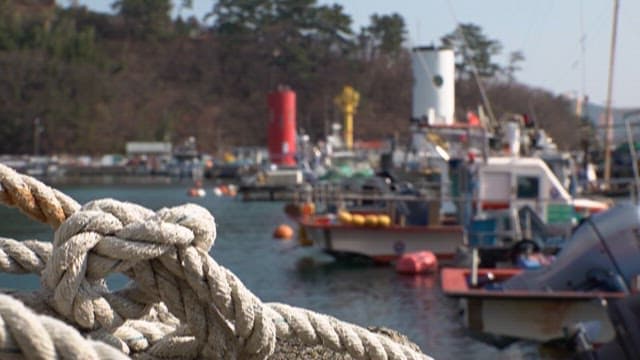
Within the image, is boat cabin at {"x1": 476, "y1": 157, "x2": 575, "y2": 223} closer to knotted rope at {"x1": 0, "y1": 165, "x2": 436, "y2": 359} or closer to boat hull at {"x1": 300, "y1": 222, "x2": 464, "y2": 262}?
boat hull at {"x1": 300, "y1": 222, "x2": 464, "y2": 262}

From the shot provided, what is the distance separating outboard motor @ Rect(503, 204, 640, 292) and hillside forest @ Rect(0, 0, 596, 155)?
67.5 metres

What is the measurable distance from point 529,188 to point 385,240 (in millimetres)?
3712

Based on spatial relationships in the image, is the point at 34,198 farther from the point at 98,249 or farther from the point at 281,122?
the point at 281,122

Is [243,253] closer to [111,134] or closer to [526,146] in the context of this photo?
[526,146]

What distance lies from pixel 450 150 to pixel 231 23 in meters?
89.1

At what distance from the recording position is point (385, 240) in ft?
77.4

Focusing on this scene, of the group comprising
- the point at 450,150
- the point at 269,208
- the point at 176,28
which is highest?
the point at 176,28

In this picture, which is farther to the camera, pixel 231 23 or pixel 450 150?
pixel 231 23

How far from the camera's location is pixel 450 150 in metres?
24.0

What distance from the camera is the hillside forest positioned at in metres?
87.2

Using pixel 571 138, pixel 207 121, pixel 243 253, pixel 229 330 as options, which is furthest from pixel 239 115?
pixel 229 330

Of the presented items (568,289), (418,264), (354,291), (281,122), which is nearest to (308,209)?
(418,264)

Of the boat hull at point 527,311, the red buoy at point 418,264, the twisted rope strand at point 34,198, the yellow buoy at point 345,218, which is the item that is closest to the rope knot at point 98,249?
the twisted rope strand at point 34,198

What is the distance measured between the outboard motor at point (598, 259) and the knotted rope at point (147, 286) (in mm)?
10615
